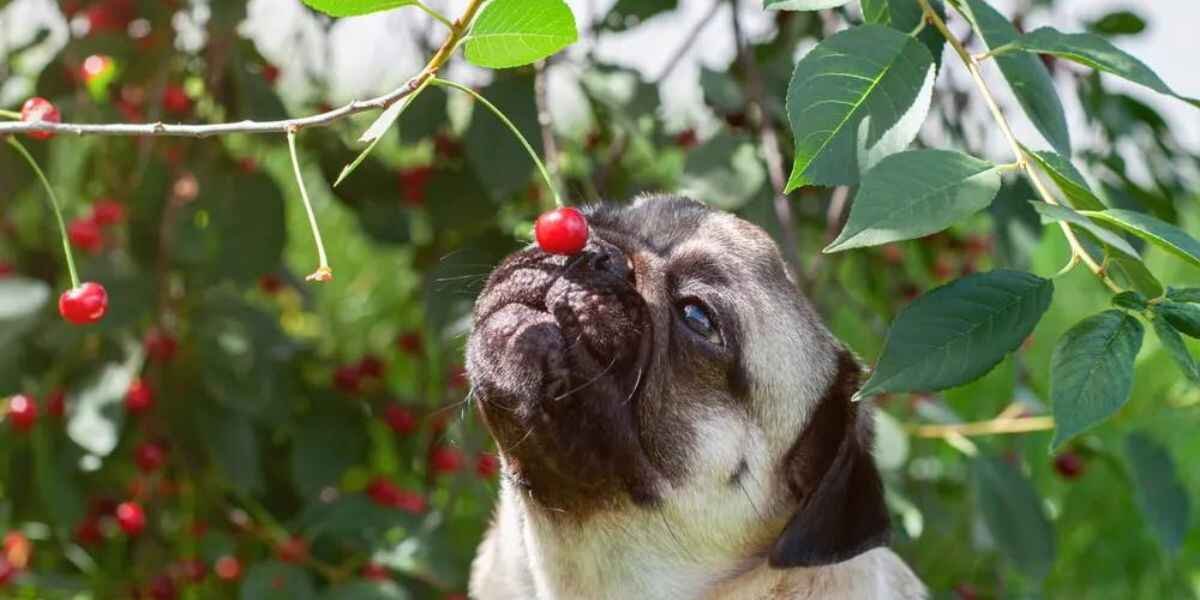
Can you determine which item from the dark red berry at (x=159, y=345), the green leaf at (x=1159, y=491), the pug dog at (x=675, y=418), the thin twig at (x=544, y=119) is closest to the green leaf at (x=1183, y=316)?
the pug dog at (x=675, y=418)

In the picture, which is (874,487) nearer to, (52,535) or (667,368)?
(667,368)

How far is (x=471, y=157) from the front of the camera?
338 centimetres

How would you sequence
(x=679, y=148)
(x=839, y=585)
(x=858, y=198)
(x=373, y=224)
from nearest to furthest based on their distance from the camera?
1. (x=858, y=198)
2. (x=839, y=585)
3. (x=373, y=224)
4. (x=679, y=148)

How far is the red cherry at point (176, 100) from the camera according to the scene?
387 cm

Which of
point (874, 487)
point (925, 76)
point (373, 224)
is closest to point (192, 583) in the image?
point (373, 224)

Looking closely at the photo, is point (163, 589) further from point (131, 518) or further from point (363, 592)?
point (363, 592)

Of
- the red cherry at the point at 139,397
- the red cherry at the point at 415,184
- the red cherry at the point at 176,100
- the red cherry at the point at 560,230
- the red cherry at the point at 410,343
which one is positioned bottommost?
the red cherry at the point at 410,343

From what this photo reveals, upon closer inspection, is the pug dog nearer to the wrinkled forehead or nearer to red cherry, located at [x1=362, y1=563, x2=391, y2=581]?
the wrinkled forehead

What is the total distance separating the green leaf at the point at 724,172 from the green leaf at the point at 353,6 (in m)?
1.32

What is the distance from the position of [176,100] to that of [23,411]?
86 cm

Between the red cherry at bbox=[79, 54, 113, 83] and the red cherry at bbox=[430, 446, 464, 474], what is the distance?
4.15 ft

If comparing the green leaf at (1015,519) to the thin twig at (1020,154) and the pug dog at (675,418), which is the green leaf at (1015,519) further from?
the thin twig at (1020,154)

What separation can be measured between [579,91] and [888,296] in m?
1.39

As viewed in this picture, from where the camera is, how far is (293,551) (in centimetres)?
346
